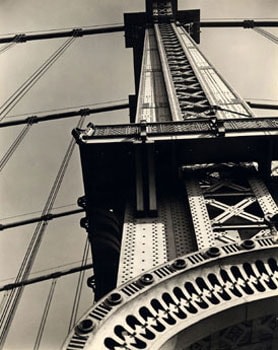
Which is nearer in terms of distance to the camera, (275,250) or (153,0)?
(275,250)

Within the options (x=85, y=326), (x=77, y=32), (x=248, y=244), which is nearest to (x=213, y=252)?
(x=248, y=244)

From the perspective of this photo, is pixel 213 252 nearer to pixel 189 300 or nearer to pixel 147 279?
pixel 189 300

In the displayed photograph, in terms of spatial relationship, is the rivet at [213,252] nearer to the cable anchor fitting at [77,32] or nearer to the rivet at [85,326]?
the rivet at [85,326]

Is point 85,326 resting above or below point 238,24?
below

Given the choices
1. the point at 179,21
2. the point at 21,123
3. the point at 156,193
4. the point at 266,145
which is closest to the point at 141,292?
the point at 156,193

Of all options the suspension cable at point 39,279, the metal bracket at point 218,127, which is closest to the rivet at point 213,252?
the metal bracket at point 218,127

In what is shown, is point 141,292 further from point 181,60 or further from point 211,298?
point 181,60

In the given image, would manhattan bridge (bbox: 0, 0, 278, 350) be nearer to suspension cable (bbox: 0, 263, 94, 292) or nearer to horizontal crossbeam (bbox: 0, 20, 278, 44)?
suspension cable (bbox: 0, 263, 94, 292)
